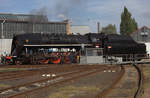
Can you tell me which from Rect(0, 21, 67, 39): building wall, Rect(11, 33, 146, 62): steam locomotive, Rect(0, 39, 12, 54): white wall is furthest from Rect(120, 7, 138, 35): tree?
Rect(11, 33, 146, 62): steam locomotive

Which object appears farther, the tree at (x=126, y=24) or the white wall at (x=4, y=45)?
the tree at (x=126, y=24)

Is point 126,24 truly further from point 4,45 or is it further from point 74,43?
point 74,43

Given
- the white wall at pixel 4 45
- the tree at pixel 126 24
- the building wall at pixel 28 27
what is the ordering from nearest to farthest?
the white wall at pixel 4 45 → the building wall at pixel 28 27 → the tree at pixel 126 24

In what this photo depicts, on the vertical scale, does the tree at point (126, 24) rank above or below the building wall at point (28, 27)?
above

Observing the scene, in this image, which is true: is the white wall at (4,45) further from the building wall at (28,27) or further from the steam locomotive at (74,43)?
the steam locomotive at (74,43)

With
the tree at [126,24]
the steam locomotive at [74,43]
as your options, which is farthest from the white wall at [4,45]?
the tree at [126,24]

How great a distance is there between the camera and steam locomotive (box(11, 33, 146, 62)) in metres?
23.0

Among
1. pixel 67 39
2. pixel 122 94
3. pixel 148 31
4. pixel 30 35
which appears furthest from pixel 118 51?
pixel 148 31

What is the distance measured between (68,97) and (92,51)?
17.1 metres

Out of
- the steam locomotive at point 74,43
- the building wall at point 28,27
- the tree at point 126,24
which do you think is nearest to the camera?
the steam locomotive at point 74,43

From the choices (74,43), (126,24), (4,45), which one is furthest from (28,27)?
(126,24)

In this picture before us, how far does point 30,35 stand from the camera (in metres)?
23.8

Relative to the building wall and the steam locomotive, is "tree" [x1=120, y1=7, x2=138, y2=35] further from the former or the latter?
the steam locomotive

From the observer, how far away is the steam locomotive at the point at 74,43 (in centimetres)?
2300
